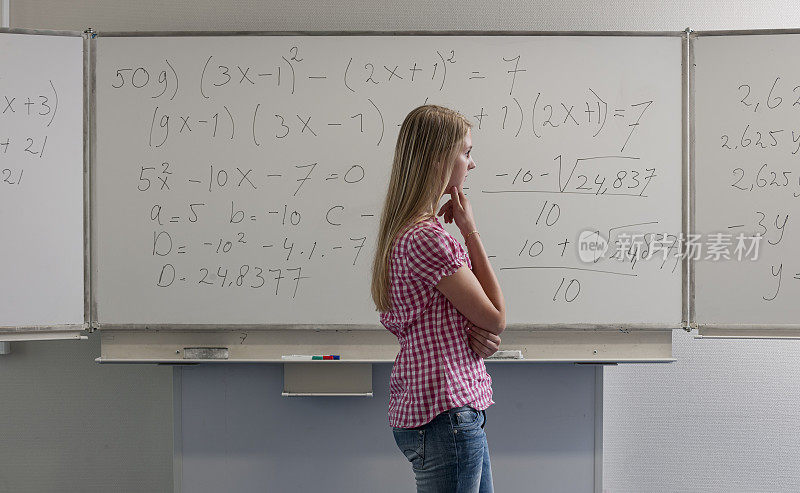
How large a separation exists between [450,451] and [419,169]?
0.53 meters

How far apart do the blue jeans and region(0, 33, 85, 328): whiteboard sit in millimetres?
1314

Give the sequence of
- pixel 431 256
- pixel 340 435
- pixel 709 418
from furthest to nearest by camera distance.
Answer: pixel 709 418
pixel 340 435
pixel 431 256

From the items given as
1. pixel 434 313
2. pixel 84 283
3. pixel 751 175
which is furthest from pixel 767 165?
pixel 84 283

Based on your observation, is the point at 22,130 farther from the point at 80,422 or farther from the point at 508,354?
the point at 508,354

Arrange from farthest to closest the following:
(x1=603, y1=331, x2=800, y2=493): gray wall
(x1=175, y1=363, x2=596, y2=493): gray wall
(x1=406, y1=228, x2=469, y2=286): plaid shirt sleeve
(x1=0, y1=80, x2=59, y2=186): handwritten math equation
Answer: (x1=603, y1=331, x2=800, y2=493): gray wall, (x1=175, y1=363, x2=596, y2=493): gray wall, (x1=0, y1=80, x2=59, y2=186): handwritten math equation, (x1=406, y1=228, x2=469, y2=286): plaid shirt sleeve

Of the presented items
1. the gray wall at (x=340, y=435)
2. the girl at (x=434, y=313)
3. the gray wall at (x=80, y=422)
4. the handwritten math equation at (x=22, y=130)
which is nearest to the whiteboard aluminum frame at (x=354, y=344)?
the gray wall at (x=340, y=435)

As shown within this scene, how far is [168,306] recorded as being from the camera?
2.14 m

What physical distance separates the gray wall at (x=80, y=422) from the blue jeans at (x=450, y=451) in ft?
5.00

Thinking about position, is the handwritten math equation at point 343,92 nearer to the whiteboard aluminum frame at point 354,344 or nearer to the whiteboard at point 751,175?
the whiteboard at point 751,175

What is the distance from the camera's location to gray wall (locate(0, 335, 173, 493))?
2.53m

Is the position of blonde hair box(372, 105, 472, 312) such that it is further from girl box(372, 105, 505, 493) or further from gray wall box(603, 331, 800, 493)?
gray wall box(603, 331, 800, 493)

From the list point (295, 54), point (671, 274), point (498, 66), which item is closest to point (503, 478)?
point (671, 274)

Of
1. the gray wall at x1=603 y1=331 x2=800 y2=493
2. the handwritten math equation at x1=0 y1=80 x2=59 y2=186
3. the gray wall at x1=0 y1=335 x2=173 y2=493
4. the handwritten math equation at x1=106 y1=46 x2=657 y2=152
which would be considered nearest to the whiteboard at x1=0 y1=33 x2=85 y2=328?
the handwritten math equation at x1=0 y1=80 x2=59 y2=186

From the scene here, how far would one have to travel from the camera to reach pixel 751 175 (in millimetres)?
2111
